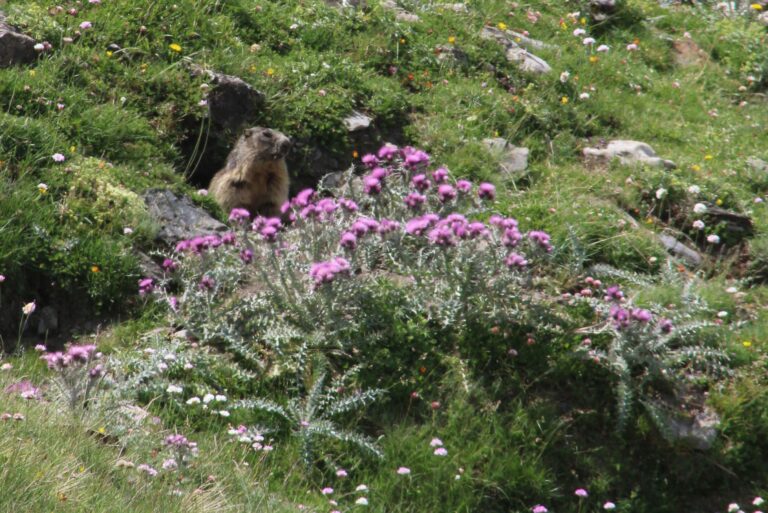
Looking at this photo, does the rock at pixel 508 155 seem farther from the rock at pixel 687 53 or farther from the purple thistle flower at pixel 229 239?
the rock at pixel 687 53

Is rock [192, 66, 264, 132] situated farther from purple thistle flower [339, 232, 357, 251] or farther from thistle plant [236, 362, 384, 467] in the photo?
thistle plant [236, 362, 384, 467]

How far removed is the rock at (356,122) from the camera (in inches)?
341

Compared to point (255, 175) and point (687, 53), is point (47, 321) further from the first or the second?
point (687, 53)

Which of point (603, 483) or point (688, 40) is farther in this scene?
point (688, 40)

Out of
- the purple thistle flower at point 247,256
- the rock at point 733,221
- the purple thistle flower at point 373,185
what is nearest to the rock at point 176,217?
the purple thistle flower at point 247,256

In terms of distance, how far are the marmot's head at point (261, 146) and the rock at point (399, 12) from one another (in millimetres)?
3039

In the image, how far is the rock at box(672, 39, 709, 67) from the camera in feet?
37.8

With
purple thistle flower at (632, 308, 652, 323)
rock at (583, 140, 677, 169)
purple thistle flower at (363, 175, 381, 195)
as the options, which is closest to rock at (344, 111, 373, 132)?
rock at (583, 140, 677, 169)

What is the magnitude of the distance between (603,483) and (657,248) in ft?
7.80

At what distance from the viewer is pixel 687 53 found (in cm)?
1170

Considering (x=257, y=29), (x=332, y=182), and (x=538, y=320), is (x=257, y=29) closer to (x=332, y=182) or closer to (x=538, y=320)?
(x=332, y=182)

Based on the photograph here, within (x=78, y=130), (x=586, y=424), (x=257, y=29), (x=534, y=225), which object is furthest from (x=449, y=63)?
(x=586, y=424)

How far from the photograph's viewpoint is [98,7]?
8.73 m

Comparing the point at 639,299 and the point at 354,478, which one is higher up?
the point at 639,299
